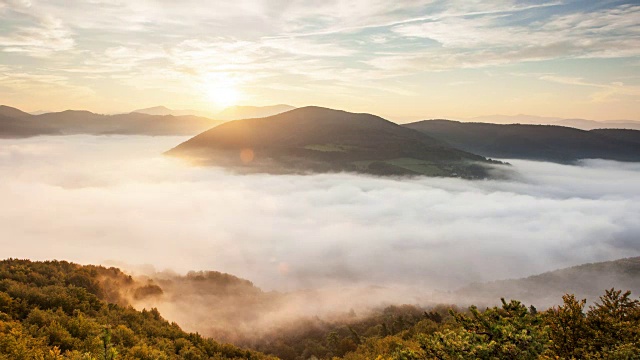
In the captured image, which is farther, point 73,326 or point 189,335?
point 189,335

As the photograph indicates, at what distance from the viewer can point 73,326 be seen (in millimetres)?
24578

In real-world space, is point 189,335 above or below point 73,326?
below

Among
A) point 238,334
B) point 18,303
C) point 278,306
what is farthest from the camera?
point 278,306

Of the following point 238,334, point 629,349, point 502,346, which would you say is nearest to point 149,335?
point 502,346

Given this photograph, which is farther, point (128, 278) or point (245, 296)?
point (245, 296)

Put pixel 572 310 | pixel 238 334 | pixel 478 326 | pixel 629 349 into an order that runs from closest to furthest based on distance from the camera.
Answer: pixel 629 349 < pixel 478 326 < pixel 572 310 < pixel 238 334

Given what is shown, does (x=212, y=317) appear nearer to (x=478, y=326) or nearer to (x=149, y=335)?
(x=149, y=335)

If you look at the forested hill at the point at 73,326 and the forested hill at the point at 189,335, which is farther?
the forested hill at the point at 73,326

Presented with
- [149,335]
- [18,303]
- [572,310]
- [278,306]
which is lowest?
[278,306]

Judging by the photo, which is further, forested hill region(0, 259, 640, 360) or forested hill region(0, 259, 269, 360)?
forested hill region(0, 259, 269, 360)

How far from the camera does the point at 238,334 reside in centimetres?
13100

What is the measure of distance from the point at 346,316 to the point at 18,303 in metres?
157

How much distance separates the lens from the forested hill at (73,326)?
18.5 meters

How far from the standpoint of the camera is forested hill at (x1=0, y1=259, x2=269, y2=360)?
18.5 m
